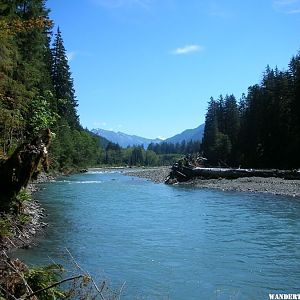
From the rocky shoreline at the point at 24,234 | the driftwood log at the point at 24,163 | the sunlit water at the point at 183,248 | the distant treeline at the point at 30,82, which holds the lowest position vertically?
the sunlit water at the point at 183,248

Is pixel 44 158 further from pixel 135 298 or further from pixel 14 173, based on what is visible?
pixel 135 298

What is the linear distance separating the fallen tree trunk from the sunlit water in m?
17.1

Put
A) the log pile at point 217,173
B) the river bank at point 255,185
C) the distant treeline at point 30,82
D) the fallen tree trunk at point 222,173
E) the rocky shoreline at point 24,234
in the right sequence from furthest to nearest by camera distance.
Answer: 1. the log pile at point 217,173
2. the fallen tree trunk at point 222,173
3. the river bank at point 255,185
4. the distant treeline at point 30,82
5. the rocky shoreline at point 24,234

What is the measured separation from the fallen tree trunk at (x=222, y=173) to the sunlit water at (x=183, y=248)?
17.1 m

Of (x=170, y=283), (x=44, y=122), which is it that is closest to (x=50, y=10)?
(x=44, y=122)

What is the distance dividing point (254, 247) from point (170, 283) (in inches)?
180

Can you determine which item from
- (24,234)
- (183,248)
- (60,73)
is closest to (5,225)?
(24,234)

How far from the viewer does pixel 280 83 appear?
62.5 m

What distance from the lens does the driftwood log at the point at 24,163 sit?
37.0 ft

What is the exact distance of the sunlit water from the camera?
9.30 metres

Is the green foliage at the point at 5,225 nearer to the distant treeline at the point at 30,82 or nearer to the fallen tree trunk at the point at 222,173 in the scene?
the distant treeline at the point at 30,82

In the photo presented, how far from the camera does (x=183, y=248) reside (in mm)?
12914

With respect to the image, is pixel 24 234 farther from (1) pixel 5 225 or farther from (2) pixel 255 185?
(2) pixel 255 185

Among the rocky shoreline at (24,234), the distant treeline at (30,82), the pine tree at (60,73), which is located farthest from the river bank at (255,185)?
the pine tree at (60,73)
